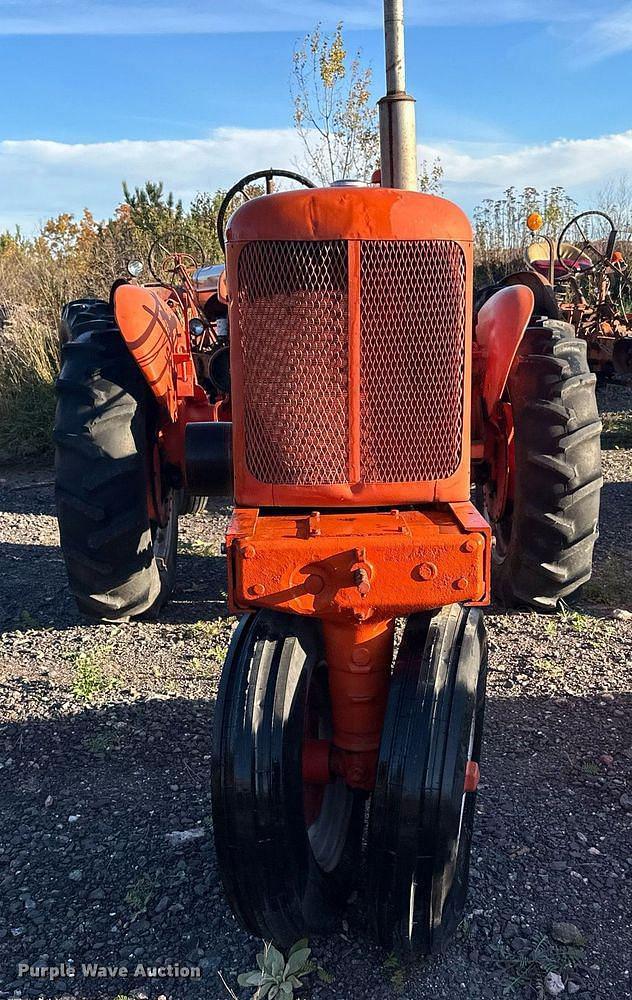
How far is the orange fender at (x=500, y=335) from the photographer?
10.3ft

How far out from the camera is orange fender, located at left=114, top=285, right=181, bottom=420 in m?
3.57

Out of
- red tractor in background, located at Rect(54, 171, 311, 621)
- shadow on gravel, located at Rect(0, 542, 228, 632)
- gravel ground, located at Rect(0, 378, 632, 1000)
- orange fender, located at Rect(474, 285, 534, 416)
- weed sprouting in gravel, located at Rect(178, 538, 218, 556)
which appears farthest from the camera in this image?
weed sprouting in gravel, located at Rect(178, 538, 218, 556)

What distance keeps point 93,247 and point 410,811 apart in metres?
12.5

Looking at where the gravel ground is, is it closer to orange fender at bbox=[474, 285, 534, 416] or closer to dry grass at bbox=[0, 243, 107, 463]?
orange fender at bbox=[474, 285, 534, 416]

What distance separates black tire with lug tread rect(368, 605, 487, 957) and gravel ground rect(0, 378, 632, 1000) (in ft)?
0.53

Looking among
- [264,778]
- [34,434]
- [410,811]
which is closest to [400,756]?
[410,811]

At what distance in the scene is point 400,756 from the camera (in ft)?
6.59

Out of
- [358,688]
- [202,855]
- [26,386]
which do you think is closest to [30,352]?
[26,386]

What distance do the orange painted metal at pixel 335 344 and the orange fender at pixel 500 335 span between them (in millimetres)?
972

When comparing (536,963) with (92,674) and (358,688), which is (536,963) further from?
(92,674)

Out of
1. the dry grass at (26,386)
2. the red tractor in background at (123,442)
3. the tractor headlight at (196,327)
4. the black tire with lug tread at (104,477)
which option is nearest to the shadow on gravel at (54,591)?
the red tractor in background at (123,442)

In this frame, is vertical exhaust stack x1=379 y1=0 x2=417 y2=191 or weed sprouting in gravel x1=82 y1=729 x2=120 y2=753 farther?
vertical exhaust stack x1=379 y1=0 x2=417 y2=191

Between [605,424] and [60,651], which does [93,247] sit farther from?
[60,651]

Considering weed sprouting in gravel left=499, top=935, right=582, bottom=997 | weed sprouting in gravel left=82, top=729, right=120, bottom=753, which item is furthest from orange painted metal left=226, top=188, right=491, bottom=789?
weed sprouting in gravel left=82, top=729, right=120, bottom=753
